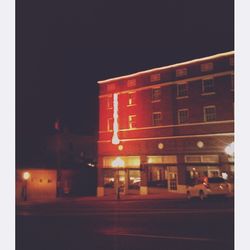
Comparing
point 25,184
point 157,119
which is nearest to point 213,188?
point 157,119

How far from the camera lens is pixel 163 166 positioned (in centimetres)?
3312

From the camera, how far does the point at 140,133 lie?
34594mm

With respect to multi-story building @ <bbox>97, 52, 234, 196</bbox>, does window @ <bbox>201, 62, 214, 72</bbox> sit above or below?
above

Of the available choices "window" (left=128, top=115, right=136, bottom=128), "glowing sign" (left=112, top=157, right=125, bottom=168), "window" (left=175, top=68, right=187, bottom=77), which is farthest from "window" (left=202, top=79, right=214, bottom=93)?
"glowing sign" (left=112, top=157, right=125, bottom=168)

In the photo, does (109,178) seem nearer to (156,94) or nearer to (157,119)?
(157,119)

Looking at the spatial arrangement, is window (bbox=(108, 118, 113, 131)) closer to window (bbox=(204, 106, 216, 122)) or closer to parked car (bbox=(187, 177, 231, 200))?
window (bbox=(204, 106, 216, 122))

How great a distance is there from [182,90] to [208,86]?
2.65 meters

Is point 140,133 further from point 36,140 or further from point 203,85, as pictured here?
point 36,140

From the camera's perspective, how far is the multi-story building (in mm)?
30141

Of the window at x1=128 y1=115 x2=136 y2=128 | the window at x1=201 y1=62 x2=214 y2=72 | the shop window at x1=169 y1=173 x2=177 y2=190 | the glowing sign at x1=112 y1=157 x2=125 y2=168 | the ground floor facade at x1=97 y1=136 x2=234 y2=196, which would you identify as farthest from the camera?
the window at x1=128 y1=115 x2=136 y2=128

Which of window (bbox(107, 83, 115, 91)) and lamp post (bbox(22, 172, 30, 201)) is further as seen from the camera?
window (bbox(107, 83, 115, 91))

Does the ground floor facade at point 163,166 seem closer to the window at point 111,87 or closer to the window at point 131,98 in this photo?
the window at point 131,98
